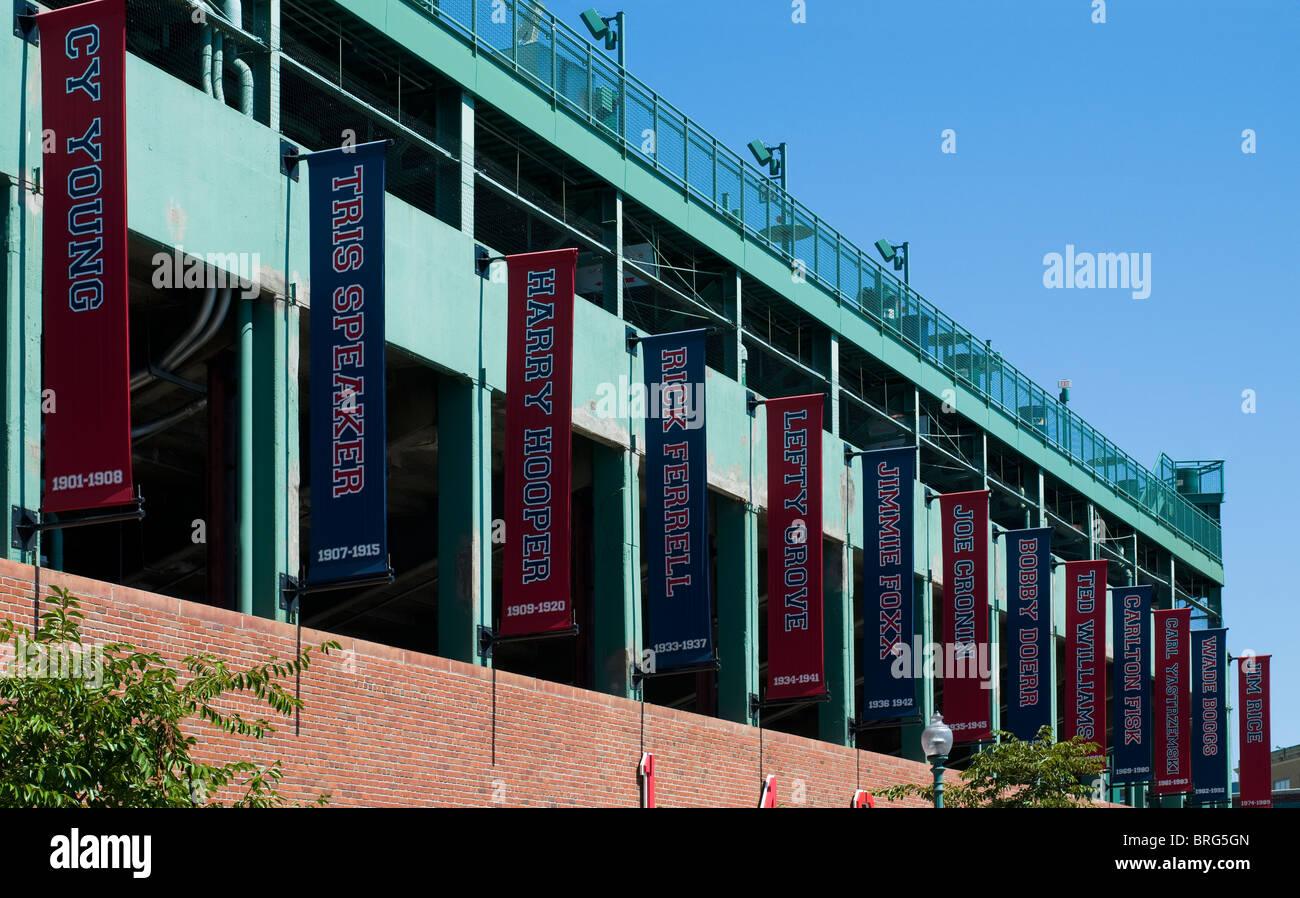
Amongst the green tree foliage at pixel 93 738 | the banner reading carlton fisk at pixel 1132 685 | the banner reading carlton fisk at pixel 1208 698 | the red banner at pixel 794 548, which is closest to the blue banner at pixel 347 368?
the green tree foliage at pixel 93 738

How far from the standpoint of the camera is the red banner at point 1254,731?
52469mm

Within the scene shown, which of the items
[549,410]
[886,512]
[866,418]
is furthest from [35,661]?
[866,418]

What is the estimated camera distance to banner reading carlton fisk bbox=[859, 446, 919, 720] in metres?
32.0

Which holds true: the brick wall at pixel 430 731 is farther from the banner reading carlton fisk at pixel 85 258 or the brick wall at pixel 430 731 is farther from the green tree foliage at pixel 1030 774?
the green tree foliage at pixel 1030 774

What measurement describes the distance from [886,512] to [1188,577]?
32.6 meters

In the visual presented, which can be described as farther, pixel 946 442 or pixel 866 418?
pixel 946 442

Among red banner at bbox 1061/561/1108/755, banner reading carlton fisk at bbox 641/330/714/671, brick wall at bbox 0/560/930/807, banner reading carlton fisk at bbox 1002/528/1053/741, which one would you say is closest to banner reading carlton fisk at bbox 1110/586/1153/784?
red banner at bbox 1061/561/1108/755

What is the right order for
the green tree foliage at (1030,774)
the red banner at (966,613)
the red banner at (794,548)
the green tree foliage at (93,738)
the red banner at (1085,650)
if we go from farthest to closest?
the red banner at (1085,650) → the red banner at (966,613) → the red banner at (794,548) → the green tree foliage at (1030,774) → the green tree foliage at (93,738)

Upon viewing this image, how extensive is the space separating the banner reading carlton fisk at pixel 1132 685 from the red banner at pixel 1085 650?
3.07m

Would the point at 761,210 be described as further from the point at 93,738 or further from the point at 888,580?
the point at 93,738

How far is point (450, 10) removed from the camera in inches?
1067
